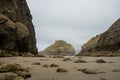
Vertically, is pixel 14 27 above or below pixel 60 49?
below

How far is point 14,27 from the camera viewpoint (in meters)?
41.0

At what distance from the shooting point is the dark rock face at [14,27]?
125ft

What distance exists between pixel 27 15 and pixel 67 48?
10621 cm

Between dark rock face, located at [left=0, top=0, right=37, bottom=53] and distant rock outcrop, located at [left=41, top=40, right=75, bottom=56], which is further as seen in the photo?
distant rock outcrop, located at [left=41, top=40, right=75, bottom=56]

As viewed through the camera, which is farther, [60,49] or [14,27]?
[60,49]

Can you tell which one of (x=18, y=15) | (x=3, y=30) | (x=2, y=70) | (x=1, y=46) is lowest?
→ (x=2, y=70)

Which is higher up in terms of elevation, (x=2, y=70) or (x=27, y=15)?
(x=27, y=15)

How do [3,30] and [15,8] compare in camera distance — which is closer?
[3,30]

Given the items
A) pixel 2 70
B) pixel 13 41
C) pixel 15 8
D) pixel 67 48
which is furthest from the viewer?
pixel 67 48

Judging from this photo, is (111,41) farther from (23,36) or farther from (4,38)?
(4,38)

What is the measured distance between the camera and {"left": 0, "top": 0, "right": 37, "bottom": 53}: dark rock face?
3820 cm

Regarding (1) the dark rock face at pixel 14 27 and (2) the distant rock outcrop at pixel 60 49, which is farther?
(2) the distant rock outcrop at pixel 60 49

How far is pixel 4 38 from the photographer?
38.0 m

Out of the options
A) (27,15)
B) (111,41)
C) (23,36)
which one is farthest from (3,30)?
(111,41)
